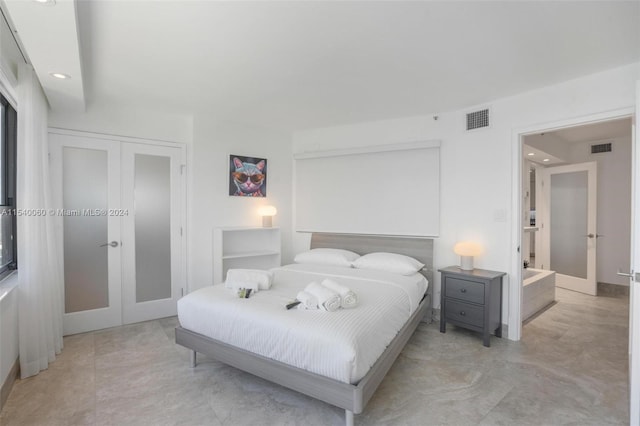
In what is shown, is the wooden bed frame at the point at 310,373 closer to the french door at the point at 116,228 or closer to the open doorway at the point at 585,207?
the french door at the point at 116,228

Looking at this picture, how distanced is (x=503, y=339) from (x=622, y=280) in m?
3.20

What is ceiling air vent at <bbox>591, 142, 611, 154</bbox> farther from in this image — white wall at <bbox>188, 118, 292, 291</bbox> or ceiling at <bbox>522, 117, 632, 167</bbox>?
white wall at <bbox>188, 118, 292, 291</bbox>

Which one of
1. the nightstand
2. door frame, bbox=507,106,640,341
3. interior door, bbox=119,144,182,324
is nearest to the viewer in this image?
the nightstand

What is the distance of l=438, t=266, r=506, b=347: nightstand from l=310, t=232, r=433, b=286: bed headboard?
1.27 feet

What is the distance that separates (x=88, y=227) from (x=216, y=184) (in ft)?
4.91

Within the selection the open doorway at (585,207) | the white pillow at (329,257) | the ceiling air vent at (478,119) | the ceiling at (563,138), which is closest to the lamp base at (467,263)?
the white pillow at (329,257)

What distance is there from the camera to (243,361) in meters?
2.20

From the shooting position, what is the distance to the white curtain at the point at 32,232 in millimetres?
2416

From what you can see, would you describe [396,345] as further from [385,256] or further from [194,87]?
[194,87]

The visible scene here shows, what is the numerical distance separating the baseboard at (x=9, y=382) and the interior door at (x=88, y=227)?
0.91m

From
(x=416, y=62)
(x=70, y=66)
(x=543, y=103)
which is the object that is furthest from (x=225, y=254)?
(x=543, y=103)

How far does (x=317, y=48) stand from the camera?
90.9 inches

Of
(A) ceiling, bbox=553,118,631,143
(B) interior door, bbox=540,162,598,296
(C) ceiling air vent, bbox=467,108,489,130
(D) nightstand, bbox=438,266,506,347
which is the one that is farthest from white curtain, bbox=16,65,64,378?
(B) interior door, bbox=540,162,598,296

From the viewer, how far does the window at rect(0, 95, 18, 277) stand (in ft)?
8.64
